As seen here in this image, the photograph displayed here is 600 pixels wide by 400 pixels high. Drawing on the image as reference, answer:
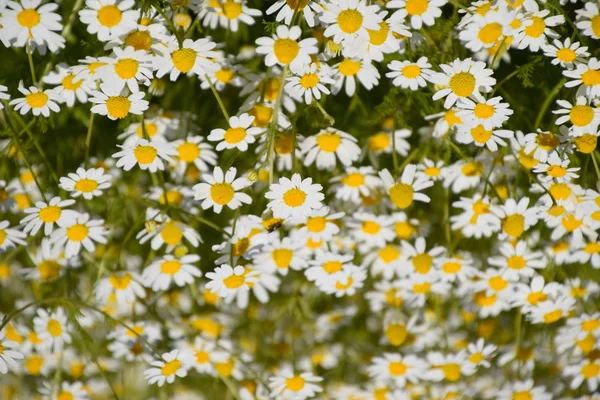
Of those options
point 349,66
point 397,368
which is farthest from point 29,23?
point 397,368

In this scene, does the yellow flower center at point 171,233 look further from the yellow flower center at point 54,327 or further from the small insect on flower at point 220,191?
the yellow flower center at point 54,327

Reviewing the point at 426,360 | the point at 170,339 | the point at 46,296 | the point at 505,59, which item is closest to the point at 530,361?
the point at 426,360

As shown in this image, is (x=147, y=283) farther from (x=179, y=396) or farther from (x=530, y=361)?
(x=530, y=361)

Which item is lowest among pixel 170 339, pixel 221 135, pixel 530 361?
pixel 530 361

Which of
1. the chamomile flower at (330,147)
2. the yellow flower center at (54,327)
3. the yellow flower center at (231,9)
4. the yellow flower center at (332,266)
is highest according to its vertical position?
the yellow flower center at (231,9)

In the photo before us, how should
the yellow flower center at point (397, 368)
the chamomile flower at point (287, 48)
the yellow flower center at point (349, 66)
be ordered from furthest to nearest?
the yellow flower center at point (397, 368), the yellow flower center at point (349, 66), the chamomile flower at point (287, 48)

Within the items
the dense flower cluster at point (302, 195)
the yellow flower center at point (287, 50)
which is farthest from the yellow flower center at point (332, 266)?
the yellow flower center at point (287, 50)
